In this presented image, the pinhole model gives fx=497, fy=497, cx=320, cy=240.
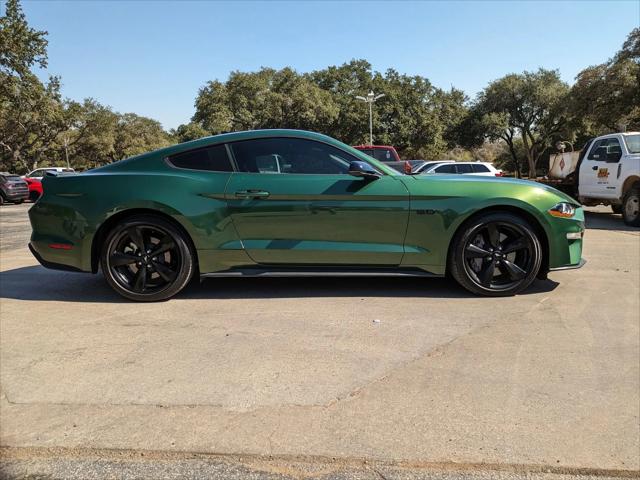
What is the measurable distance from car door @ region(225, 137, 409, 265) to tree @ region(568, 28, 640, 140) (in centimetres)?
2320

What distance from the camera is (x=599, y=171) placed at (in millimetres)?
10836

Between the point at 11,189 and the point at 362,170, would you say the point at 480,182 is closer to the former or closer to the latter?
the point at 362,170

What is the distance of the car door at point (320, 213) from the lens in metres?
4.19

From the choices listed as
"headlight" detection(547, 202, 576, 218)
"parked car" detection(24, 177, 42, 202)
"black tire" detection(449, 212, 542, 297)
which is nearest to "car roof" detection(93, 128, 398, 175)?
"black tire" detection(449, 212, 542, 297)

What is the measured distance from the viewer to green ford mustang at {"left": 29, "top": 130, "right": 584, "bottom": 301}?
4.21 m

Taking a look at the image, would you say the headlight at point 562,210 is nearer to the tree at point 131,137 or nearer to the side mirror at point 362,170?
the side mirror at point 362,170

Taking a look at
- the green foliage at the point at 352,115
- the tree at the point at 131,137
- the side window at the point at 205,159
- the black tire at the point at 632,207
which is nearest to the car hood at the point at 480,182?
the side window at the point at 205,159

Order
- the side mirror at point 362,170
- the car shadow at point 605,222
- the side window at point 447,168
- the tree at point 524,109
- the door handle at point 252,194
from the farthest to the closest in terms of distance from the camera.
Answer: the tree at point 524,109 → the side window at point 447,168 → the car shadow at point 605,222 → the door handle at point 252,194 → the side mirror at point 362,170

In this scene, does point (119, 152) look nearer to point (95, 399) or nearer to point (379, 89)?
point (379, 89)

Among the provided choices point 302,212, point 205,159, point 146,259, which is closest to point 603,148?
point 302,212

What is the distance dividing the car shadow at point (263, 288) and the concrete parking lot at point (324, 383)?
4 centimetres

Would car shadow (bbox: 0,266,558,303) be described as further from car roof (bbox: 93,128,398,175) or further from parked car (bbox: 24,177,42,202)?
parked car (bbox: 24,177,42,202)

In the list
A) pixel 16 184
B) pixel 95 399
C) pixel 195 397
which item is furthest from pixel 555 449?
pixel 16 184

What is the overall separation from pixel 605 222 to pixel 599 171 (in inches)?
45.4
